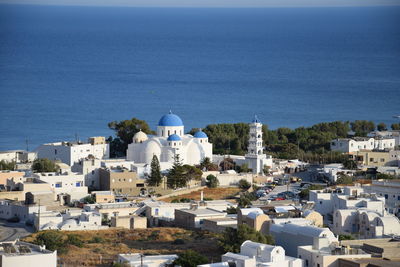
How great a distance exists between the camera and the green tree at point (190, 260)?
23.0m

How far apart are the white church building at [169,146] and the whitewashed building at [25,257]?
46.9 ft

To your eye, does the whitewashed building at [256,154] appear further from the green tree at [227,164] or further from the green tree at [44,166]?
the green tree at [44,166]

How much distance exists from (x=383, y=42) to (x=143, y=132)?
91.3 metres

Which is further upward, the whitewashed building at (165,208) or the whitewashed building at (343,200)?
the whitewashed building at (343,200)

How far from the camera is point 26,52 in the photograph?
11075 centimetres

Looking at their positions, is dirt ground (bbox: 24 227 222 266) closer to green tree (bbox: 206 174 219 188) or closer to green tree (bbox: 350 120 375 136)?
green tree (bbox: 206 174 219 188)

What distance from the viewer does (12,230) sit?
2870 cm

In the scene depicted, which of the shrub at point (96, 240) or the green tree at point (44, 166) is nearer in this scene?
the shrub at point (96, 240)

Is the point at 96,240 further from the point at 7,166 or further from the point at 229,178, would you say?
the point at 7,166

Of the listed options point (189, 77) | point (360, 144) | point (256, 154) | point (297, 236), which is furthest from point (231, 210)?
point (189, 77)

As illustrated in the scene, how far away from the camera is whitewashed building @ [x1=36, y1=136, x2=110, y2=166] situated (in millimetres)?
→ 37531

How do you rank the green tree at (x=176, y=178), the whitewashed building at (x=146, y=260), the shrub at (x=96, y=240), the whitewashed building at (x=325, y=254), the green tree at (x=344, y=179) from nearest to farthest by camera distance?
the whitewashed building at (x=325, y=254), the whitewashed building at (x=146, y=260), the shrub at (x=96, y=240), the green tree at (x=344, y=179), the green tree at (x=176, y=178)

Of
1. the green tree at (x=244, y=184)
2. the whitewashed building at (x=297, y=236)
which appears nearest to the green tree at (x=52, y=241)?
the whitewashed building at (x=297, y=236)

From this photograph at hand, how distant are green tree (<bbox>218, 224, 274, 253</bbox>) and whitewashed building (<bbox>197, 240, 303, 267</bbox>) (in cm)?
111
